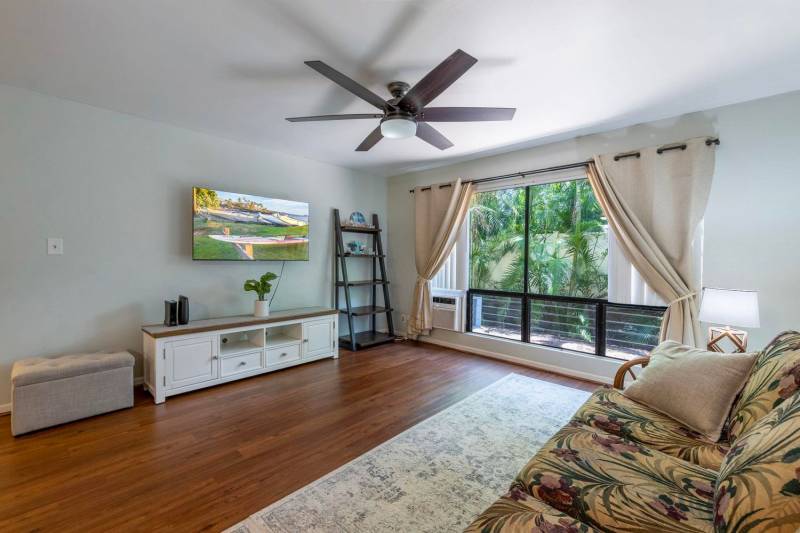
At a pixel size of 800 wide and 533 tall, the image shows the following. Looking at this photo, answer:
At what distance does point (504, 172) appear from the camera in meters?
4.20

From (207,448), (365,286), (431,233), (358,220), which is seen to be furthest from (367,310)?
(207,448)

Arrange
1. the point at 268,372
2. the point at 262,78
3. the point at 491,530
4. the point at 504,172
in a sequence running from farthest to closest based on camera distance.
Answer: the point at 504,172
the point at 268,372
the point at 262,78
the point at 491,530

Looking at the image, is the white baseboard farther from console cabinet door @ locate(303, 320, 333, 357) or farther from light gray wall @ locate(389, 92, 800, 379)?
console cabinet door @ locate(303, 320, 333, 357)

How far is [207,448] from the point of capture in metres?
2.23

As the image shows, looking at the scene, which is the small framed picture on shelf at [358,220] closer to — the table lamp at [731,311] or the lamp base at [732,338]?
the table lamp at [731,311]

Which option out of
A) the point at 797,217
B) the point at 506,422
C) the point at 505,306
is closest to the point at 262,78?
the point at 506,422

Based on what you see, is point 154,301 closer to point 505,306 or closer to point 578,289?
point 505,306

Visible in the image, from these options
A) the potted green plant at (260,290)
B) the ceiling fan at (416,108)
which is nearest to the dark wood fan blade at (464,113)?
the ceiling fan at (416,108)

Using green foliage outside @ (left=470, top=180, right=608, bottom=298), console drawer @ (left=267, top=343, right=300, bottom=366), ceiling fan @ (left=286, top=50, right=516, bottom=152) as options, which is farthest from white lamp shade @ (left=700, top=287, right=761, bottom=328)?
console drawer @ (left=267, top=343, right=300, bottom=366)

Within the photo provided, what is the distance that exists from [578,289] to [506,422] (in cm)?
188

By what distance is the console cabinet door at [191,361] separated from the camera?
295cm

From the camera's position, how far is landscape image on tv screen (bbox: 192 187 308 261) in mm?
3465

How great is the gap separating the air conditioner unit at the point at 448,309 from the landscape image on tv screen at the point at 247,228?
196 centimetres

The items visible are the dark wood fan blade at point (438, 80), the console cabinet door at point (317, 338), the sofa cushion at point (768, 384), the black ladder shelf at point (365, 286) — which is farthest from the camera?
the black ladder shelf at point (365, 286)
